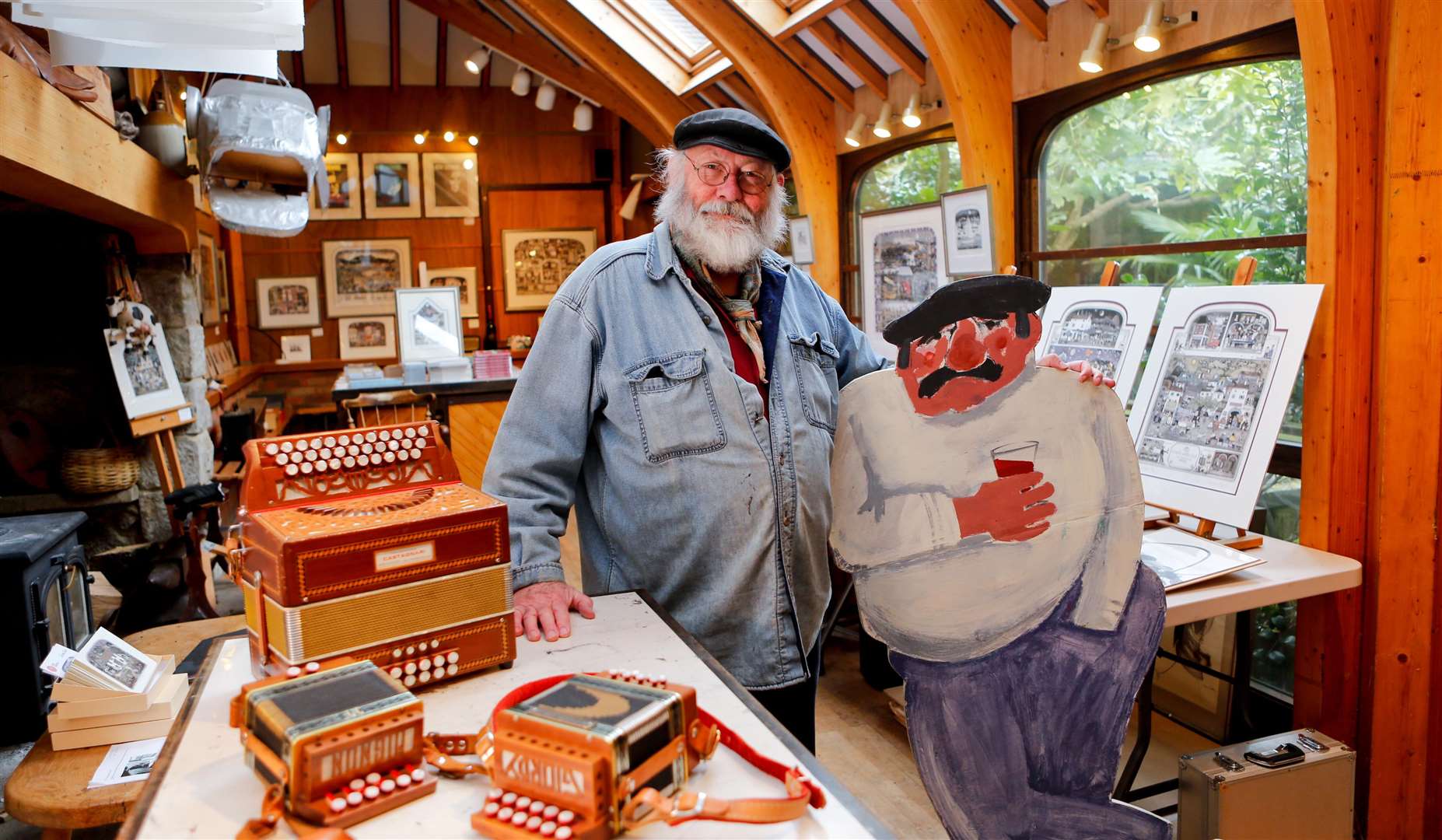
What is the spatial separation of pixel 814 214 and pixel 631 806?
19.5 ft

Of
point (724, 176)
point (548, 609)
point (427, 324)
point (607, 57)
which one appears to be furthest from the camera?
point (607, 57)

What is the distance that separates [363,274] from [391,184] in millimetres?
975

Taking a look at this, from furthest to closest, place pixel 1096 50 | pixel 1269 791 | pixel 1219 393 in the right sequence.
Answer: pixel 1096 50 → pixel 1219 393 → pixel 1269 791

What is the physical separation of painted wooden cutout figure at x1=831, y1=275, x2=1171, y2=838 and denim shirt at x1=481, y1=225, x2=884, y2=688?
19cm

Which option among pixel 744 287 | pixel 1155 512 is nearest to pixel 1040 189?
pixel 1155 512

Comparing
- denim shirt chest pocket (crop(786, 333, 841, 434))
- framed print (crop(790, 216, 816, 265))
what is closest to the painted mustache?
denim shirt chest pocket (crop(786, 333, 841, 434))

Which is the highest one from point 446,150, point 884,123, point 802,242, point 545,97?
point 545,97

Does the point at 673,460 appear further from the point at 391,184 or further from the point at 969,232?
the point at 391,184

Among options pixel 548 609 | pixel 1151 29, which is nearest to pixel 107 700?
pixel 548 609

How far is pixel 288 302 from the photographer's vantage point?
10.4 m

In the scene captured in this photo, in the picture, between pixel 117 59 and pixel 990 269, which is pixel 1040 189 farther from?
pixel 117 59

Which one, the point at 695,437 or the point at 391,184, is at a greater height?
the point at 391,184

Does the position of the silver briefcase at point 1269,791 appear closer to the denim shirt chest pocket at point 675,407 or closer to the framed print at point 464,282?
the denim shirt chest pocket at point 675,407

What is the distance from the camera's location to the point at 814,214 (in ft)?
21.9
